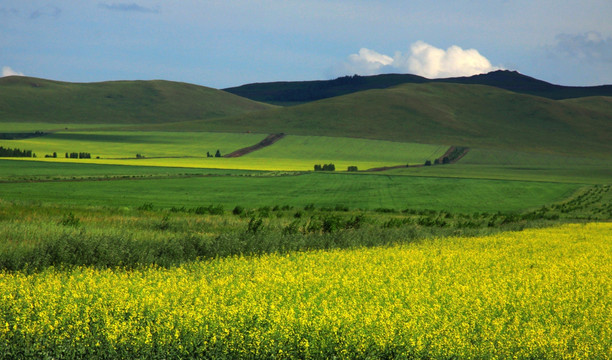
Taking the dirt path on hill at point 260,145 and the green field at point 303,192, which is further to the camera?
the dirt path on hill at point 260,145

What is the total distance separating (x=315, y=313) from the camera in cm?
1362

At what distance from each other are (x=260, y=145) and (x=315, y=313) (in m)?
153

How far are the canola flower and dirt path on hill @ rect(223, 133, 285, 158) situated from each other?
127551mm

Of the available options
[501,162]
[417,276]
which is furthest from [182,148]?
[417,276]

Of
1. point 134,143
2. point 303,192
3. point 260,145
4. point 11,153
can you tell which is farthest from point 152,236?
point 134,143

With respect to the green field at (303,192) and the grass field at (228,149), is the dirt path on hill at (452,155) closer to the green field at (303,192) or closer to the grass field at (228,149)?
the grass field at (228,149)

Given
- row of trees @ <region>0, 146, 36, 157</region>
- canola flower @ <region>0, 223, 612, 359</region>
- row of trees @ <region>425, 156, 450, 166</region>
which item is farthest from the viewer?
row of trees @ <region>425, 156, 450, 166</region>

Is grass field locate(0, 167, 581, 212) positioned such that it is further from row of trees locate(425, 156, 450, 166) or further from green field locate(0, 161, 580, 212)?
row of trees locate(425, 156, 450, 166)

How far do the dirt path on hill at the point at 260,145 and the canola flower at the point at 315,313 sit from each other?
12755cm

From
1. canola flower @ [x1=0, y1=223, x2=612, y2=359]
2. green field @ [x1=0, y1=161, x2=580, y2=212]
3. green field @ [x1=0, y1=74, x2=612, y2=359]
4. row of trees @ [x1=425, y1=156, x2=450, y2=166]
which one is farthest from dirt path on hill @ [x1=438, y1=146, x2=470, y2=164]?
canola flower @ [x1=0, y1=223, x2=612, y2=359]

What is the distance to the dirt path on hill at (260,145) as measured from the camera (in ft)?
491

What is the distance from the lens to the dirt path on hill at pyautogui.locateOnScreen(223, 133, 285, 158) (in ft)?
491

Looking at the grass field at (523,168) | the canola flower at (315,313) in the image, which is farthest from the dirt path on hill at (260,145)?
the canola flower at (315,313)

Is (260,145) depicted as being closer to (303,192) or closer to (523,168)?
(523,168)
